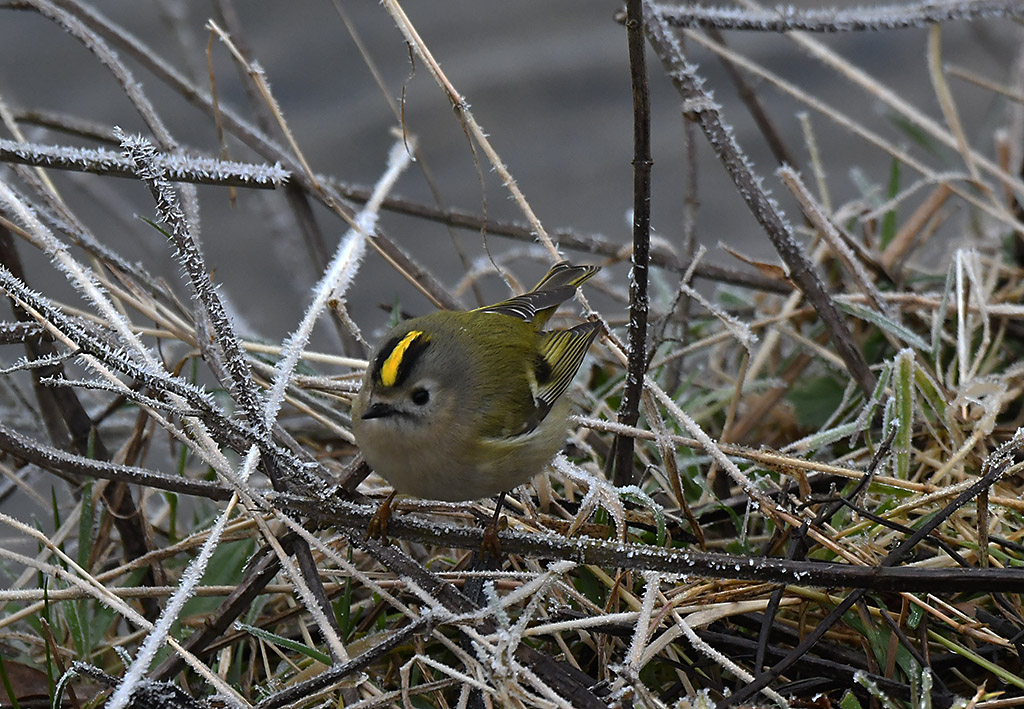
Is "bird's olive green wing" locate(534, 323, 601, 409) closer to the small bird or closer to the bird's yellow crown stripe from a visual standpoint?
the small bird

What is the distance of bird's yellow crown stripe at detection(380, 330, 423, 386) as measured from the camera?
2.55 meters

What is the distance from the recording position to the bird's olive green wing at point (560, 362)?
9.43 ft

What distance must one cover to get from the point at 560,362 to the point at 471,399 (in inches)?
12.1

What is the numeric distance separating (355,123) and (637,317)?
402cm

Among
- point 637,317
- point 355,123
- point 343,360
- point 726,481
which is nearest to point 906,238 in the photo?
point 726,481

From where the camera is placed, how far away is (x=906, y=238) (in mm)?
3697

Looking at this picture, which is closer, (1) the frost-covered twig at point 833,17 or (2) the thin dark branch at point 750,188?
(2) the thin dark branch at point 750,188

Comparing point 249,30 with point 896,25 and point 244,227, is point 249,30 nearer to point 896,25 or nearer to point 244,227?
point 244,227

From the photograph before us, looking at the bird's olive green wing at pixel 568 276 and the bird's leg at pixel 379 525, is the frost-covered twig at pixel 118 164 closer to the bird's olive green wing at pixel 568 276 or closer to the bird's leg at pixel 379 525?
the bird's leg at pixel 379 525

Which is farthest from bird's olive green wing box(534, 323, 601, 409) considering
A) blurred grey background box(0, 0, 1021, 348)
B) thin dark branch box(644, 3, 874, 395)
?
blurred grey background box(0, 0, 1021, 348)

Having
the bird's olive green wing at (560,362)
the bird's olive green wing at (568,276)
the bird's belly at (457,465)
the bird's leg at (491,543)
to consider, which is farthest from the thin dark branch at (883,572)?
the bird's olive green wing at (568,276)

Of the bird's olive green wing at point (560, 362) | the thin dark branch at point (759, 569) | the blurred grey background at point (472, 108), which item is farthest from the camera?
the blurred grey background at point (472, 108)

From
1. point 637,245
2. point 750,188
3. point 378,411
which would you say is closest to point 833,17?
point 750,188

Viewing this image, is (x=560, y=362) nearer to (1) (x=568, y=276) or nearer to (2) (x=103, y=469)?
(1) (x=568, y=276)
